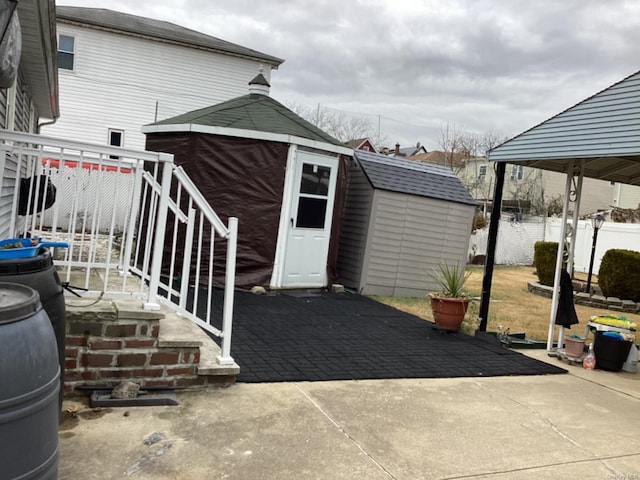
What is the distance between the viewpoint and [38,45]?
505cm

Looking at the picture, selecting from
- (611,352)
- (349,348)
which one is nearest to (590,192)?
(611,352)

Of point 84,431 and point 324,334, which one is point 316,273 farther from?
point 84,431

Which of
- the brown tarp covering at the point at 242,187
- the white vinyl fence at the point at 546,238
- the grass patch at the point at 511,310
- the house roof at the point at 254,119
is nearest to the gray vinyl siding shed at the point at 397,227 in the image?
the grass patch at the point at 511,310

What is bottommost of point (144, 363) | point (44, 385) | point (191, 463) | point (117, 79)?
point (191, 463)

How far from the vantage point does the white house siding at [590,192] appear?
28.4 metres

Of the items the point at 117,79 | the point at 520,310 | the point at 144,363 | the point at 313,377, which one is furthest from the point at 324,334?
the point at 117,79

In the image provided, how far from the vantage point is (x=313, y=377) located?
4145mm

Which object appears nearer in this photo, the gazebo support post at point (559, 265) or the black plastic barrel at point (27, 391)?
the black plastic barrel at point (27, 391)

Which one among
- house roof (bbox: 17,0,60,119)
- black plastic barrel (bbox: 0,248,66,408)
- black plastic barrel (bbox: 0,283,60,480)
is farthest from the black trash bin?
house roof (bbox: 17,0,60,119)

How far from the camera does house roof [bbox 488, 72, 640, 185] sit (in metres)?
4.98

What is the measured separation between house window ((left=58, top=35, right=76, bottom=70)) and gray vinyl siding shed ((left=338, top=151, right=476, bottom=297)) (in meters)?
10.7

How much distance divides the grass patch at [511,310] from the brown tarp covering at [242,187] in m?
2.08

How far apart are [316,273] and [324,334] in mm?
2750

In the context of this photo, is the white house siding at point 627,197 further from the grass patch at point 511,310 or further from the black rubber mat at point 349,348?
the black rubber mat at point 349,348
